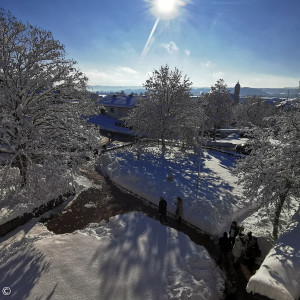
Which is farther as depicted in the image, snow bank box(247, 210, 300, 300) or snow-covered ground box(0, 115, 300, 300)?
snow-covered ground box(0, 115, 300, 300)

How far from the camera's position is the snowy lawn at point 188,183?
1182 centimetres

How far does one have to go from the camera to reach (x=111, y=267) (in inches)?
276

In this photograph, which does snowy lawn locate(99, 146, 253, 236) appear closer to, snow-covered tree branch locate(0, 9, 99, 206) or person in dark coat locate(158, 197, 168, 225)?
person in dark coat locate(158, 197, 168, 225)

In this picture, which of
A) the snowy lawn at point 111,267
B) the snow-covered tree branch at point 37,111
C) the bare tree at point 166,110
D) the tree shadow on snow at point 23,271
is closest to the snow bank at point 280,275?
the snowy lawn at point 111,267

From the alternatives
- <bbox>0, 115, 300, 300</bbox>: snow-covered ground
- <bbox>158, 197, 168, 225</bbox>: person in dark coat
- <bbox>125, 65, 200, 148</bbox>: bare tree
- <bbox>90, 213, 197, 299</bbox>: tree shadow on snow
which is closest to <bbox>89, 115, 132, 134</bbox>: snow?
<bbox>125, 65, 200, 148</bbox>: bare tree

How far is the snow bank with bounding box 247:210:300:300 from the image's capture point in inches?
235

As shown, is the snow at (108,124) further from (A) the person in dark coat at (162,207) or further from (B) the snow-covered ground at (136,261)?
(B) the snow-covered ground at (136,261)

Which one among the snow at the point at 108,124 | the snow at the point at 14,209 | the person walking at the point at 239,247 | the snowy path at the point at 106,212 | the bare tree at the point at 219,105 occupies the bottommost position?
the snowy path at the point at 106,212

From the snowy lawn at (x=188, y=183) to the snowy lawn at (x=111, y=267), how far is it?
317 cm

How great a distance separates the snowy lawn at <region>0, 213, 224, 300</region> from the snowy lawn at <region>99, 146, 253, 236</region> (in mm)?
3173

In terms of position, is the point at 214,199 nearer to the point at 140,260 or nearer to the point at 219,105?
the point at 140,260

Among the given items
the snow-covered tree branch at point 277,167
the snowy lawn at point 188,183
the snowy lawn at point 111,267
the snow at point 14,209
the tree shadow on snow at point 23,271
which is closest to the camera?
the tree shadow on snow at point 23,271

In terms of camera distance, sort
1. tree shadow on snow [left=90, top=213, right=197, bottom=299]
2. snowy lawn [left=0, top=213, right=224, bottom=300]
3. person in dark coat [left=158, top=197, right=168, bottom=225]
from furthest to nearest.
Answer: person in dark coat [left=158, top=197, right=168, bottom=225]
tree shadow on snow [left=90, top=213, right=197, bottom=299]
snowy lawn [left=0, top=213, right=224, bottom=300]

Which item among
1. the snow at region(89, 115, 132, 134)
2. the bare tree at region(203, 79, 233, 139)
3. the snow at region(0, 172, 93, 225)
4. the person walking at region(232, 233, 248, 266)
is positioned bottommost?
the person walking at region(232, 233, 248, 266)
